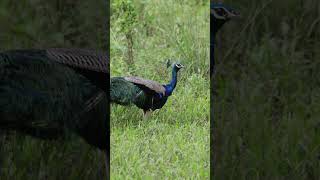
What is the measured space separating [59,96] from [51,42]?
39 cm

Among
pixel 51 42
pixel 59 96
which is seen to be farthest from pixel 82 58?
pixel 51 42

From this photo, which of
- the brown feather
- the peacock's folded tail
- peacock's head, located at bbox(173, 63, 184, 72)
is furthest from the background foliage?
peacock's head, located at bbox(173, 63, 184, 72)

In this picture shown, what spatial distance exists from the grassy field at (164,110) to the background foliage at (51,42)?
303 millimetres

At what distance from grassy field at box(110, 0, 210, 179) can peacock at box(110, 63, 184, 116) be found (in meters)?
0.02

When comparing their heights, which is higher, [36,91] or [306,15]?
[306,15]

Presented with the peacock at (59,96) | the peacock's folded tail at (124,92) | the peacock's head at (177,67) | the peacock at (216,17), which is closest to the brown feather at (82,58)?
the peacock at (59,96)

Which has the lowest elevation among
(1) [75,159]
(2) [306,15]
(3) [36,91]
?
(1) [75,159]

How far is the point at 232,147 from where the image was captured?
3.89 metres

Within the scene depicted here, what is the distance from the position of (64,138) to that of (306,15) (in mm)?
1511

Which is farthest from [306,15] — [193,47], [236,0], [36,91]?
[36,91]

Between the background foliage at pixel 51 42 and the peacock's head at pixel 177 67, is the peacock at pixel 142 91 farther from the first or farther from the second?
the background foliage at pixel 51 42

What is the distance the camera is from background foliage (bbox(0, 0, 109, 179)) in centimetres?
386

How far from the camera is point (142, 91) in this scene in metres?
3.54

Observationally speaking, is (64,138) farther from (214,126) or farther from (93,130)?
(214,126)
